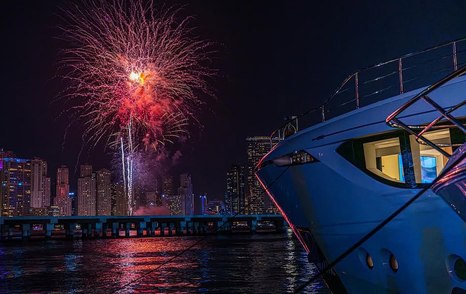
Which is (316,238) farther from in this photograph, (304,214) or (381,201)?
(381,201)

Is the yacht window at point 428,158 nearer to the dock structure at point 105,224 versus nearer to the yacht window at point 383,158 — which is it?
the yacht window at point 383,158

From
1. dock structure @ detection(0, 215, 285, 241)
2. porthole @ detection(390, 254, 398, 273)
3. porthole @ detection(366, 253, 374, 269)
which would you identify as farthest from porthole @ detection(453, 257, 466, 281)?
dock structure @ detection(0, 215, 285, 241)

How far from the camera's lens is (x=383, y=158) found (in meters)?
8.59

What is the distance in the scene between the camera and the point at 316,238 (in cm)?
1009

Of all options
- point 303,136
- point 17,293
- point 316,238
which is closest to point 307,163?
point 303,136

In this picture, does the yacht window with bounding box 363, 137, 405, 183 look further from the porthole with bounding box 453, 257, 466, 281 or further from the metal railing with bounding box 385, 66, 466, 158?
the porthole with bounding box 453, 257, 466, 281

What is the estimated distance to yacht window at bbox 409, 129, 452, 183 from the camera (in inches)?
309

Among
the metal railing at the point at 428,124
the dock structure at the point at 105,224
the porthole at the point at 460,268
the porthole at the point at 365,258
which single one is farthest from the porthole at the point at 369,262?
the dock structure at the point at 105,224

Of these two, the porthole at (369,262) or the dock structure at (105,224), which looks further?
the dock structure at (105,224)

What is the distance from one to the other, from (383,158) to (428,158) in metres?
0.79

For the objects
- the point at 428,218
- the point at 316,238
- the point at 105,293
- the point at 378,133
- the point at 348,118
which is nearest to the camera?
the point at 428,218

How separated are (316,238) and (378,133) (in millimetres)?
2814

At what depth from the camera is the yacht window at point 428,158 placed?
7.84 meters

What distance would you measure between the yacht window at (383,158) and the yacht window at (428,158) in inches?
18.9
